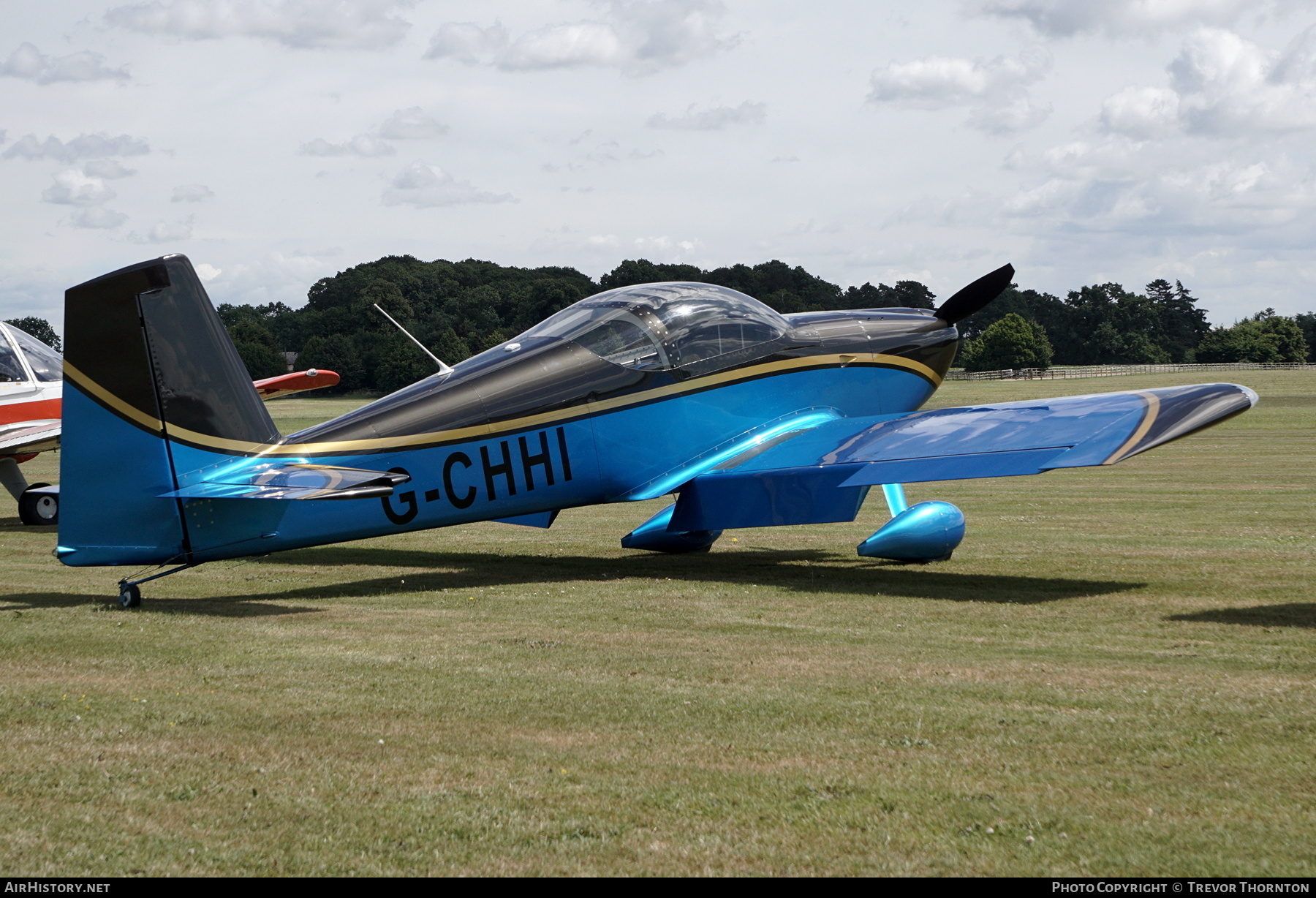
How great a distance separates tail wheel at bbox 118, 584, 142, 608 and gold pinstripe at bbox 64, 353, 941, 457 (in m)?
1.14

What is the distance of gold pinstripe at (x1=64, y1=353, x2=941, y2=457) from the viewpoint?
7.86m

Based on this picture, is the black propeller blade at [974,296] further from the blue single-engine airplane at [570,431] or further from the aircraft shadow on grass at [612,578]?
the aircraft shadow on grass at [612,578]

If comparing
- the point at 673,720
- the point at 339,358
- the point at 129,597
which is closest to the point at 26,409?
the point at 129,597

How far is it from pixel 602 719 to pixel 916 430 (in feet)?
17.3

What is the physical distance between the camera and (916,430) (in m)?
9.89

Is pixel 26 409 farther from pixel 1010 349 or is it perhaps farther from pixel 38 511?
pixel 1010 349

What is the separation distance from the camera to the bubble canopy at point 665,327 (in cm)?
1018

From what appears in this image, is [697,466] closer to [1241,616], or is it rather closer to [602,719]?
[1241,616]

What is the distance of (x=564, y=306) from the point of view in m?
61.9

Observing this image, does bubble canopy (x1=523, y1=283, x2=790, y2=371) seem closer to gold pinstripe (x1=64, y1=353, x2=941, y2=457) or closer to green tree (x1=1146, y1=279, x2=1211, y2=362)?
gold pinstripe (x1=64, y1=353, x2=941, y2=457)

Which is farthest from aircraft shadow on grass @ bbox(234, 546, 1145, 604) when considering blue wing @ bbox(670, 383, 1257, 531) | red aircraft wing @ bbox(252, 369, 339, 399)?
red aircraft wing @ bbox(252, 369, 339, 399)

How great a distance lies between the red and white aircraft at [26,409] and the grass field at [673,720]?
4.95 meters

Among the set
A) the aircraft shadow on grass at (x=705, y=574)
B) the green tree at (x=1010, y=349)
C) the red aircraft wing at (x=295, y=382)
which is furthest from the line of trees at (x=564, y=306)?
the aircraft shadow on grass at (x=705, y=574)

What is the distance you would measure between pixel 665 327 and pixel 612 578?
2.17m
